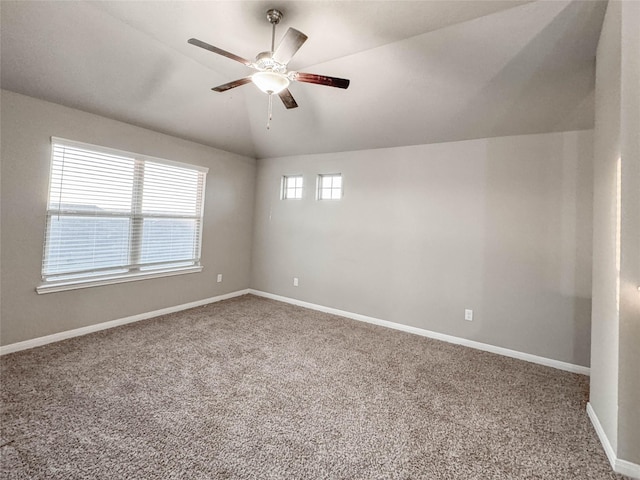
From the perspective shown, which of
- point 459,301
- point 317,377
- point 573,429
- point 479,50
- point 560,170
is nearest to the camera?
point 573,429

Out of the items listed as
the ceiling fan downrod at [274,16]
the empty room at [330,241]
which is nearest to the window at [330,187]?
the empty room at [330,241]

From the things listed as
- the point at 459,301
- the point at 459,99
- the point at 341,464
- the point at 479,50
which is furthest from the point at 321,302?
the point at 479,50

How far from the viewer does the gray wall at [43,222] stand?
105 inches

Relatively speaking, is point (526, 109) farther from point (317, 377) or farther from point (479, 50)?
point (317, 377)

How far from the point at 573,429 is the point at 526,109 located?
9.02 feet

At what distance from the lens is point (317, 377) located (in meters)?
2.53

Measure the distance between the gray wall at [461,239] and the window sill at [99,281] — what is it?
1.76 meters

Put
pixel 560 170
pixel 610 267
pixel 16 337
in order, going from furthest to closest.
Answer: pixel 560 170 < pixel 16 337 < pixel 610 267

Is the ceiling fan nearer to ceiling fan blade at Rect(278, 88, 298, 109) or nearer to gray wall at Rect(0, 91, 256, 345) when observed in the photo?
ceiling fan blade at Rect(278, 88, 298, 109)

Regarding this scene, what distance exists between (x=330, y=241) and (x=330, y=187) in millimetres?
864

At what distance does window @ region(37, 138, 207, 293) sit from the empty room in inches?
1.0

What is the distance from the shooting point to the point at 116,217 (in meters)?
3.44

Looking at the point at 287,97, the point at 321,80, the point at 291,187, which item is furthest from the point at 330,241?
the point at 321,80

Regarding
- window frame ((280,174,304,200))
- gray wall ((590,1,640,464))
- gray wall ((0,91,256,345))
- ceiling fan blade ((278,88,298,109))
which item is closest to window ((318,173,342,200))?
window frame ((280,174,304,200))
